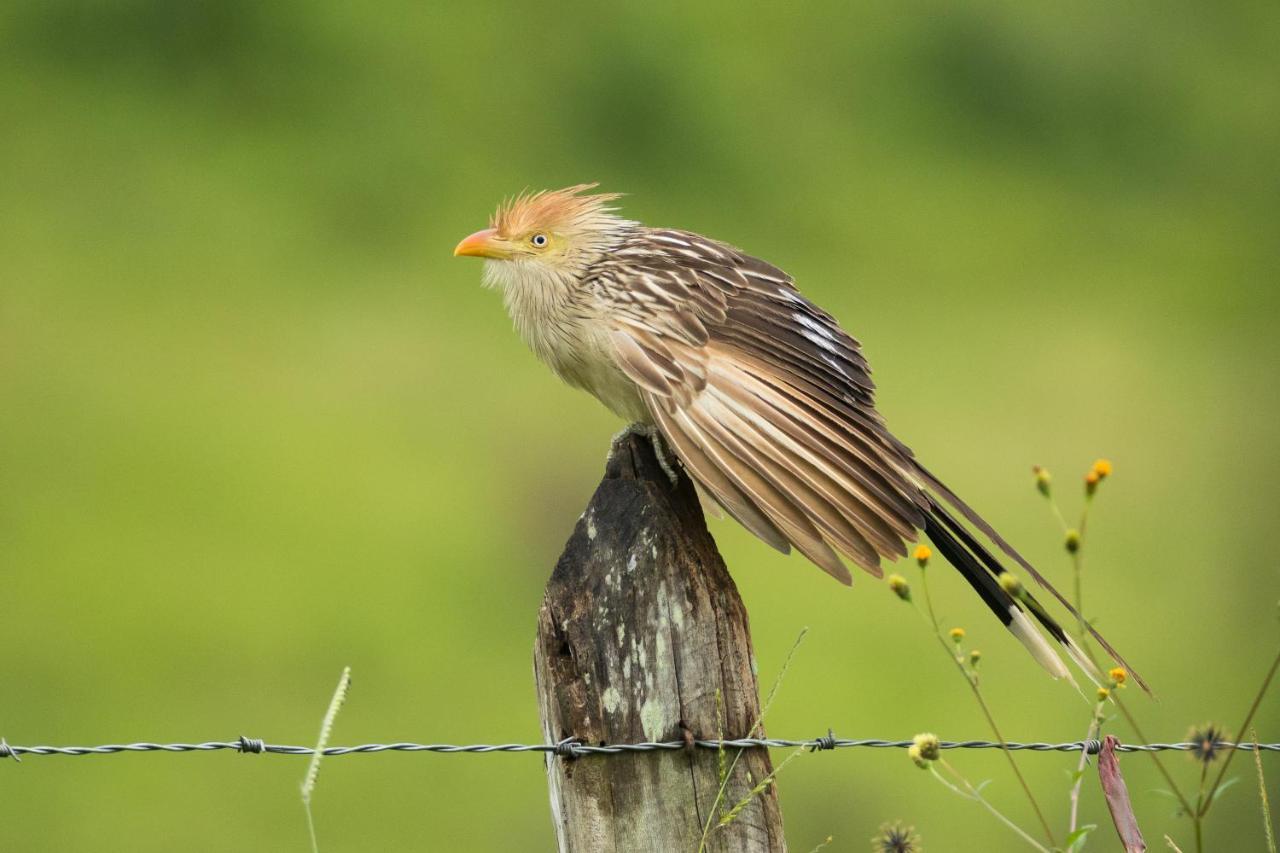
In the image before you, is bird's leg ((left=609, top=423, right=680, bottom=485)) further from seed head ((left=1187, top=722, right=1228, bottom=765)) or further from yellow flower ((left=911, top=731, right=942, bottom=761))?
seed head ((left=1187, top=722, right=1228, bottom=765))

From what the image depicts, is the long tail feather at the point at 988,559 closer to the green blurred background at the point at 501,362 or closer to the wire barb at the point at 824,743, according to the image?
the wire barb at the point at 824,743

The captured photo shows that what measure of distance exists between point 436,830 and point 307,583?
1.91m

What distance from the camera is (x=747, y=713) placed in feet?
8.95

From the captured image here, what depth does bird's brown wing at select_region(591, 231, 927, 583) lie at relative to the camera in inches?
124

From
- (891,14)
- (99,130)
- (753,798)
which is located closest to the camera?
(753,798)

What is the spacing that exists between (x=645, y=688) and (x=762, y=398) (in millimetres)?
957

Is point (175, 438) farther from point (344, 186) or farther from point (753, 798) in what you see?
point (753, 798)

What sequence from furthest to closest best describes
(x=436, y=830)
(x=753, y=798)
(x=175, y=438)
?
(x=175, y=438) < (x=436, y=830) < (x=753, y=798)

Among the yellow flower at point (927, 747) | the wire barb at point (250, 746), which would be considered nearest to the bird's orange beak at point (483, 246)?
the wire barb at point (250, 746)

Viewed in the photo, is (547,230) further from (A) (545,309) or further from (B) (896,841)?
(B) (896,841)

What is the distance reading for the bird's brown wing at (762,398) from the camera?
3.16 meters

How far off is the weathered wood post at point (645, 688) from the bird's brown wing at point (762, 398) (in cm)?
30

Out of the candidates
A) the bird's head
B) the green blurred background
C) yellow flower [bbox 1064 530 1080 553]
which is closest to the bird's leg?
the bird's head

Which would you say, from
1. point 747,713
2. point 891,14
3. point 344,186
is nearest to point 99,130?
point 344,186
